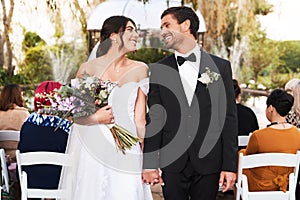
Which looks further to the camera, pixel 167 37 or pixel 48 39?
pixel 48 39

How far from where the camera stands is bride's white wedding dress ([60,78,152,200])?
3016 millimetres

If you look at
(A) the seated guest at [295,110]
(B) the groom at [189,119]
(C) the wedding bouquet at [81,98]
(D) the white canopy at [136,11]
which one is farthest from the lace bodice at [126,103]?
(D) the white canopy at [136,11]

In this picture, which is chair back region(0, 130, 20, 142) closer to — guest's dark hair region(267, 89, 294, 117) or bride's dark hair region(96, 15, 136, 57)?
bride's dark hair region(96, 15, 136, 57)

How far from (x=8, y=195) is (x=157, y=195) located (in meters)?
1.74

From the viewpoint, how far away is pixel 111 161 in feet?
10.1

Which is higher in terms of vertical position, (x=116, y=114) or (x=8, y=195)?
(x=116, y=114)

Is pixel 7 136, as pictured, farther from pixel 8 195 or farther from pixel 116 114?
pixel 116 114

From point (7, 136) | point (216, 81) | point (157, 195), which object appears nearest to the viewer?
point (216, 81)

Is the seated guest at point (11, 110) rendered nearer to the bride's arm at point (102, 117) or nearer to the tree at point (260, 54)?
the bride's arm at point (102, 117)

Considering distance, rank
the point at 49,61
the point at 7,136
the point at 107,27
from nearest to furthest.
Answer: the point at 107,27 → the point at 7,136 → the point at 49,61

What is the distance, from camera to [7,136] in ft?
12.8

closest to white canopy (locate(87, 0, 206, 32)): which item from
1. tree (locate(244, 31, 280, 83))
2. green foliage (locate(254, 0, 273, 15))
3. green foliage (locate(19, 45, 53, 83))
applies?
green foliage (locate(19, 45, 53, 83))

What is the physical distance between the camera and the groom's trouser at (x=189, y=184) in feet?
8.40

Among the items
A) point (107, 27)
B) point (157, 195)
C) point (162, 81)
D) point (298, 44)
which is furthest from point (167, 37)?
point (298, 44)
